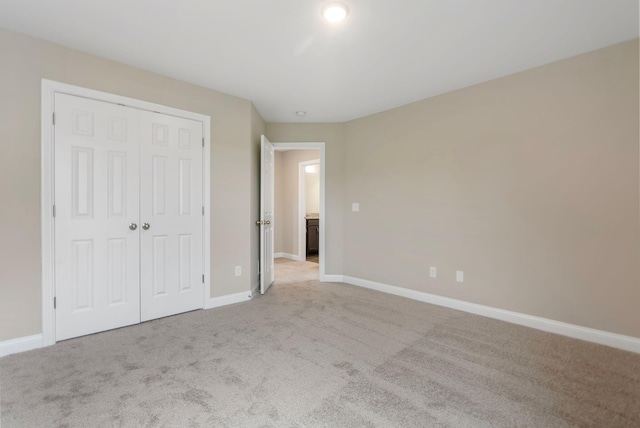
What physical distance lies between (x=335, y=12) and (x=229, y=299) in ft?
9.88

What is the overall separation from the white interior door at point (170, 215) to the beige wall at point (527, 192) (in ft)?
7.86

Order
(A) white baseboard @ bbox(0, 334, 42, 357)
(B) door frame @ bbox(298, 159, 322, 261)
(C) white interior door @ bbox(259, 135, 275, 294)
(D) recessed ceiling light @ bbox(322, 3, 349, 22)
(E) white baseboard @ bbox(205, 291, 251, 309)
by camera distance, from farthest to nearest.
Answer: (B) door frame @ bbox(298, 159, 322, 261)
(C) white interior door @ bbox(259, 135, 275, 294)
(E) white baseboard @ bbox(205, 291, 251, 309)
(A) white baseboard @ bbox(0, 334, 42, 357)
(D) recessed ceiling light @ bbox(322, 3, 349, 22)

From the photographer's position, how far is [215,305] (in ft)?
10.5

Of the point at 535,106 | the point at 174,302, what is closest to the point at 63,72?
the point at 174,302

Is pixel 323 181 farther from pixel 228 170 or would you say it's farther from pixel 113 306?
pixel 113 306

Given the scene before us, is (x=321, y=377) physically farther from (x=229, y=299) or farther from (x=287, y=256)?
(x=287, y=256)

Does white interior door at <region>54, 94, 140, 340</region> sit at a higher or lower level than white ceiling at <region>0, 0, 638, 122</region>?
lower

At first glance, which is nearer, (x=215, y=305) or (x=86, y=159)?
(x=86, y=159)

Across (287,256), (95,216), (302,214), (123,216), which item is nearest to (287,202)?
(302,214)

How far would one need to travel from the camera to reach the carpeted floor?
152 centimetres

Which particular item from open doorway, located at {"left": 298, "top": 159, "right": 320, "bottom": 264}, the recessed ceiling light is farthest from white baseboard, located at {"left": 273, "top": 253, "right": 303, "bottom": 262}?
the recessed ceiling light

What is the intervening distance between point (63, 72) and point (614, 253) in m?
4.80

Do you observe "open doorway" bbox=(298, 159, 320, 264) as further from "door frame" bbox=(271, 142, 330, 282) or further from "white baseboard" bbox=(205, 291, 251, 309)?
"white baseboard" bbox=(205, 291, 251, 309)

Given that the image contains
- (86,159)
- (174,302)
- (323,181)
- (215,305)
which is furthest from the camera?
(323,181)
